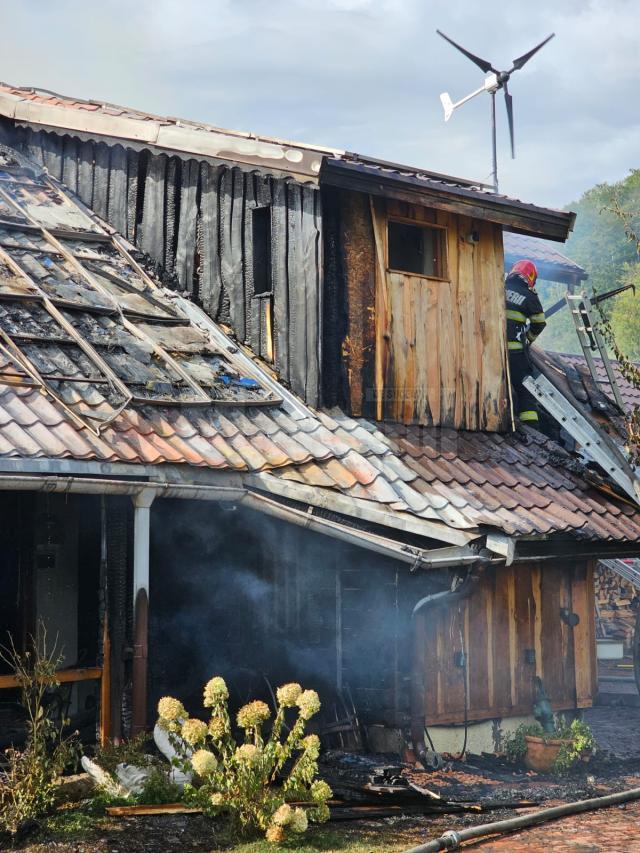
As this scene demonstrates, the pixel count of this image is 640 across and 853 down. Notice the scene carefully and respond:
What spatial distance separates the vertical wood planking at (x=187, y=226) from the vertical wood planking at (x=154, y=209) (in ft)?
0.90

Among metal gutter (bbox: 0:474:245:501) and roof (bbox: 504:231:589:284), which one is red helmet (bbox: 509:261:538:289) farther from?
metal gutter (bbox: 0:474:245:501)

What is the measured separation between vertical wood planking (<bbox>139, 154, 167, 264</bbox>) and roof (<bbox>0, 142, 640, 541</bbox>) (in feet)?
1.00

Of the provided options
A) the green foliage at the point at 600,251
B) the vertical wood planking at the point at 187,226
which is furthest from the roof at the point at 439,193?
the green foliage at the point at 600,251

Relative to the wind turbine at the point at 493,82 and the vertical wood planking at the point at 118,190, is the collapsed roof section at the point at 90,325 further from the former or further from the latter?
the wind turbine at the point at 493,82

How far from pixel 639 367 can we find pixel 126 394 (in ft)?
46.4

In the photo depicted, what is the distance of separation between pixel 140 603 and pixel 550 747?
17.1 ft

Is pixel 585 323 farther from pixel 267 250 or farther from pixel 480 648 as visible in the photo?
pixel 480 648

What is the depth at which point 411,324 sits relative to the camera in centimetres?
1275

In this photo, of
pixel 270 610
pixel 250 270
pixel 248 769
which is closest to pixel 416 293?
pixel 250 270

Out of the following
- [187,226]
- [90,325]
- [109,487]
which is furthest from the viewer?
[187,226]

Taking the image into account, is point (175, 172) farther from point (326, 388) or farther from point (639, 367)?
point (639, 367)

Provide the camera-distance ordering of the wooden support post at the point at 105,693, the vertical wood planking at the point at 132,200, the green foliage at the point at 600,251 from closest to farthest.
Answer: the wooden support post at the point at 105,693 → the vertical wood planking at the point at 132,200 → the green foliage at the point at 600,251

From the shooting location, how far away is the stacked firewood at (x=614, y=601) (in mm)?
21109

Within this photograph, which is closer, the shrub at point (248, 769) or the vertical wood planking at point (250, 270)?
the shrub at point (248, 769)
